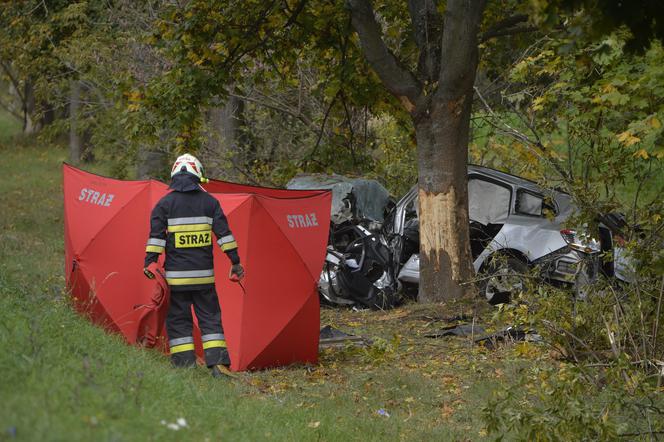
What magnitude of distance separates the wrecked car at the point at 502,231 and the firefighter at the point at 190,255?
146 inches

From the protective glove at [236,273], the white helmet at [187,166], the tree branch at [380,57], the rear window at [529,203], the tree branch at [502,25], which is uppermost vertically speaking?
the tree branch at [502,25]

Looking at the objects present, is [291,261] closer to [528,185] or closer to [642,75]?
[642,75]

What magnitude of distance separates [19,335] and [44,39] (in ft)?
56.5

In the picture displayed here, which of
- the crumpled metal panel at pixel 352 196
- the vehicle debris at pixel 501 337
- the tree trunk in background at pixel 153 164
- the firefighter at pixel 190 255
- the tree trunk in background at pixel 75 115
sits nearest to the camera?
the firefighter at pixel 190 255

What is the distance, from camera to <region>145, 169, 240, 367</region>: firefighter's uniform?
8.44 metres

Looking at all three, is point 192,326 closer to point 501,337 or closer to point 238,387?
point 238,387

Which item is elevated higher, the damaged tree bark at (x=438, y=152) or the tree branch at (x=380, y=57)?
the tree branch at (x=380, y=57)

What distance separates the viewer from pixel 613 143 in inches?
377

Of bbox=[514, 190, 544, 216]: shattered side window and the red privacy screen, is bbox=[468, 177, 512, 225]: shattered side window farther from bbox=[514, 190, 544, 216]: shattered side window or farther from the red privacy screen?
the red privacy screen

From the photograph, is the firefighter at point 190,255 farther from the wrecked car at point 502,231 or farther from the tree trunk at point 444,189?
the tree trunk at point 444,189

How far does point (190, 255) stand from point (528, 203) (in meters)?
5.72

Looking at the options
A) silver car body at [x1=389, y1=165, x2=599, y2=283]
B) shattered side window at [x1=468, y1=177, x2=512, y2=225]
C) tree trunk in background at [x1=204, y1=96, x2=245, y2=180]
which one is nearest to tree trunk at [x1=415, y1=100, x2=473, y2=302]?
silver car body at [x1=389, y1=165, x2=599, y2=283]

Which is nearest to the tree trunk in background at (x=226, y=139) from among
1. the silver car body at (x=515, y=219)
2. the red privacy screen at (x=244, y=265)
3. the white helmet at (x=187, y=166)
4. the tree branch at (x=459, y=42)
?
the silver car body at (x=515, y=219)

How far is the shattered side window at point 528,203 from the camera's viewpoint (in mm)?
12734
